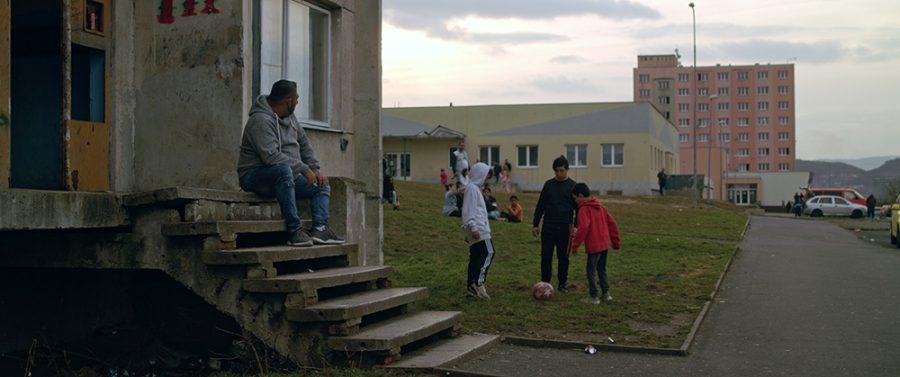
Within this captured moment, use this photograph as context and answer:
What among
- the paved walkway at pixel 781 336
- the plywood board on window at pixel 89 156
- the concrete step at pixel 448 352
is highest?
the plywood board on window at pixel 89 156

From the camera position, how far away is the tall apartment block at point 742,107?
147050mm

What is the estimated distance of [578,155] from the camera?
59.7 m

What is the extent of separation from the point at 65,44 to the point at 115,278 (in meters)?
2.67

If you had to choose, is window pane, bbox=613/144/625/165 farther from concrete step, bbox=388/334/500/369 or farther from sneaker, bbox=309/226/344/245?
sneaker, bbox=309/226/344/245

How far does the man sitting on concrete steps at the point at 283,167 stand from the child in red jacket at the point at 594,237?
348 centimetres

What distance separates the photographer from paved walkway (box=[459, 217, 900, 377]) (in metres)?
8.58

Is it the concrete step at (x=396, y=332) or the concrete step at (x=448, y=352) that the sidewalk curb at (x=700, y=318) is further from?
the concrete step at (x=396, y=332)

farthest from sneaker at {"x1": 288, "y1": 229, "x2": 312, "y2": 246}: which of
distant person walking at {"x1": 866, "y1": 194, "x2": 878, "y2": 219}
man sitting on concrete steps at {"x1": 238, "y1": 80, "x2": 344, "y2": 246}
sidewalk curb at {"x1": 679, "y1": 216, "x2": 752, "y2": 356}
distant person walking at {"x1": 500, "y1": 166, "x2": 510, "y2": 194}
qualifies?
distant person walking at {"x1": 866, "y1": 194, "x2": 878, "y2": 219}

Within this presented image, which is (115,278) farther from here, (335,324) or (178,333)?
(335,324)

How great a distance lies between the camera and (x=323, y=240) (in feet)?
31.3

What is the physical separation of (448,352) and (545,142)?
168 ft

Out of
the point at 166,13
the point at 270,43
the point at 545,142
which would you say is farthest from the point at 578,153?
the point at 166,13

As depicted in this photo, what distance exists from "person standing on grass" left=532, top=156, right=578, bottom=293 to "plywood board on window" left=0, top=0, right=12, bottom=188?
6630mm

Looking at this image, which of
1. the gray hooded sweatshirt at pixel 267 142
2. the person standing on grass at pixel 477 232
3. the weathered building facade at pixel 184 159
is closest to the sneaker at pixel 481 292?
the person standing on grass at pixel 477 232
